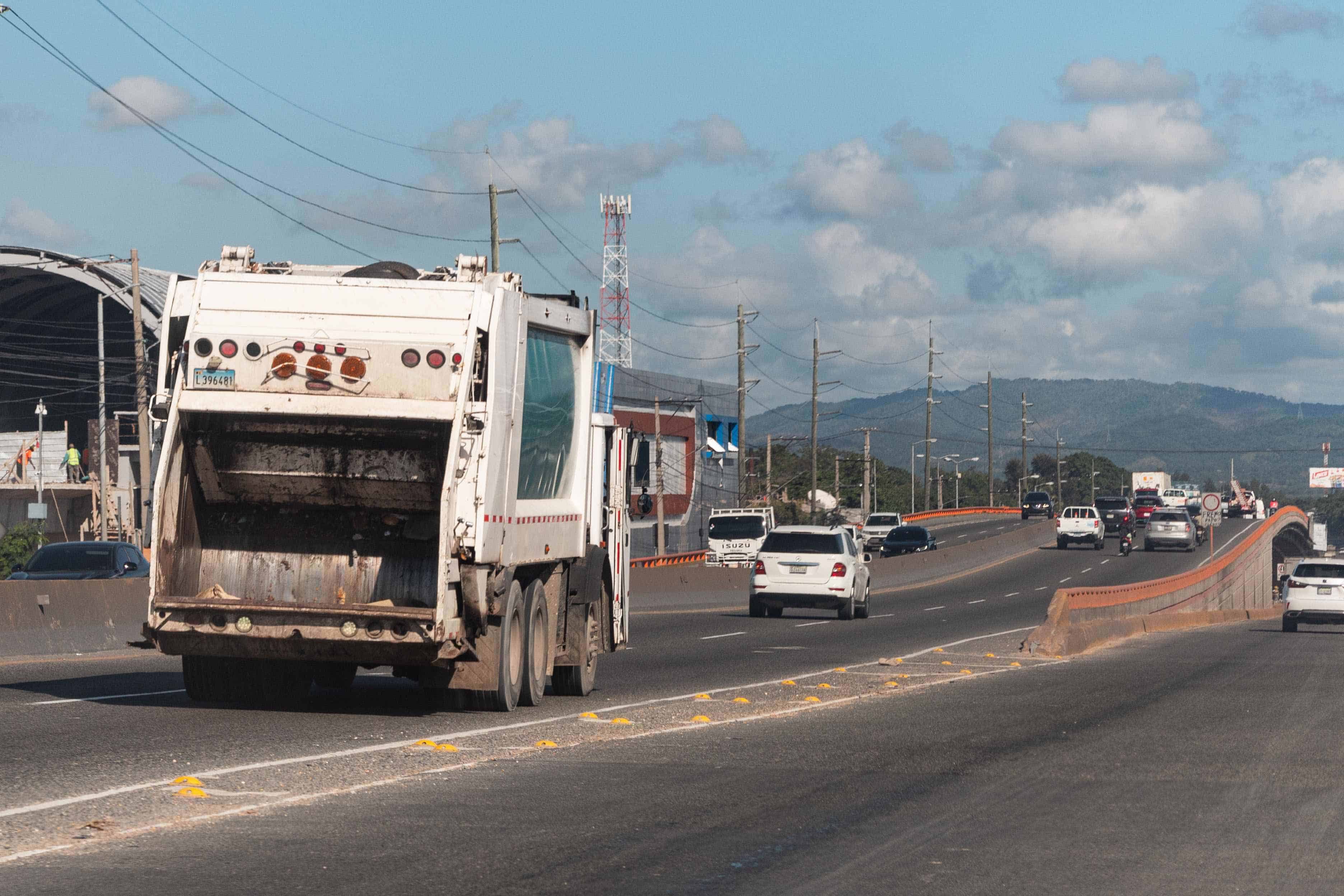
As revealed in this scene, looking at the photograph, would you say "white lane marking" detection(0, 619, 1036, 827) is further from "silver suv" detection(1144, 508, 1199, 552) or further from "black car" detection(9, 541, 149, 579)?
"silver suv" detection(1144, 508, 1199, 552)

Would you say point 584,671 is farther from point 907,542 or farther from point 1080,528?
point 1080,528

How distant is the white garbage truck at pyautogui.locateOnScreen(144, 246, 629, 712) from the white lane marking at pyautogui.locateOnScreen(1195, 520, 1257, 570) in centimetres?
4963

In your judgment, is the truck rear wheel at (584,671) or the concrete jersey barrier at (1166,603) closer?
the truck rear wheel at (584,671)

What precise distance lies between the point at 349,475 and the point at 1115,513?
69.1 m

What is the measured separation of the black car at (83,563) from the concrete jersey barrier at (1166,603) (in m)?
13.2

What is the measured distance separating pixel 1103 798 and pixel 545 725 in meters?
4.84

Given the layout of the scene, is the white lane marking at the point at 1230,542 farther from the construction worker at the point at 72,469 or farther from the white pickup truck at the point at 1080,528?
the construction worker at the point at 72,469

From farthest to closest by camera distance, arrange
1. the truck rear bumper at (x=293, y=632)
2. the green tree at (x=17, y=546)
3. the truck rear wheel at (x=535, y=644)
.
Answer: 1. the green tree at (x=17, y=546)
2. the truck rear wheel at (x=535, y=644)
3. the truck rear bumper at (x=293, y=632)

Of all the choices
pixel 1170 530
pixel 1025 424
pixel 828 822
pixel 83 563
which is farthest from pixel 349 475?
pixel 1025 424

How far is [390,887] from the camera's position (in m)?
6.89

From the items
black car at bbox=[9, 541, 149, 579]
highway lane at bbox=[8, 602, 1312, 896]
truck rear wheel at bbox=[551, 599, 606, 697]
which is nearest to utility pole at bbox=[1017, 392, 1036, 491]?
black car at bbox=[9, 541, 149, 579]

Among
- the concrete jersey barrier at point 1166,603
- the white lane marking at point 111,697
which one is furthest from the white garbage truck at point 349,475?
the concrete jersey barrier at point 1166,603

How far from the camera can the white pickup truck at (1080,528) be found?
7344 cm

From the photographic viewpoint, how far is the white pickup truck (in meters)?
73.4
